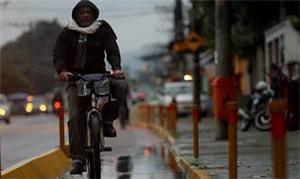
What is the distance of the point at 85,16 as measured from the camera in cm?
812

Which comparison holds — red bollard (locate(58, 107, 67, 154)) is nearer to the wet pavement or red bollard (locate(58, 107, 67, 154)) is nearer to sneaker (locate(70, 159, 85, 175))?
the wet pavement

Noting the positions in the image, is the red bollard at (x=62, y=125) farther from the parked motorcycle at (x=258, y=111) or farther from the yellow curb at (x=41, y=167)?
the parked motorcycle at (x=258, y=111)

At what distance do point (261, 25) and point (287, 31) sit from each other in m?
5.13

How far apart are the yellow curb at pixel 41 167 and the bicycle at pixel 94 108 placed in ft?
3.30

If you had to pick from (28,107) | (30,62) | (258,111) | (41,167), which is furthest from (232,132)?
(30,62)

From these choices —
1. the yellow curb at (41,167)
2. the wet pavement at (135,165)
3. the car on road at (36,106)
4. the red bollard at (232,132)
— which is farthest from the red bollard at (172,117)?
the car on road at (36,106)

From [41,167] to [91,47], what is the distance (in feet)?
7.75

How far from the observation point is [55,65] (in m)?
8.12

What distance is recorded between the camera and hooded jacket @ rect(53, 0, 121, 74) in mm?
8125

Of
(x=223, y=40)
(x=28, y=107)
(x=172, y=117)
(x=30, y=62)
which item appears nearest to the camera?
(x=223, y=40)

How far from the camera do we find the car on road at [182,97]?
109 feet

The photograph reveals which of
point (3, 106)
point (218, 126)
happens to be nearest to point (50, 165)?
point (218, 126)

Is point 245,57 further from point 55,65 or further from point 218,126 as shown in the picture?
point 55,65

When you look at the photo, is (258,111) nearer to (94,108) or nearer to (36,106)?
(94,108)
